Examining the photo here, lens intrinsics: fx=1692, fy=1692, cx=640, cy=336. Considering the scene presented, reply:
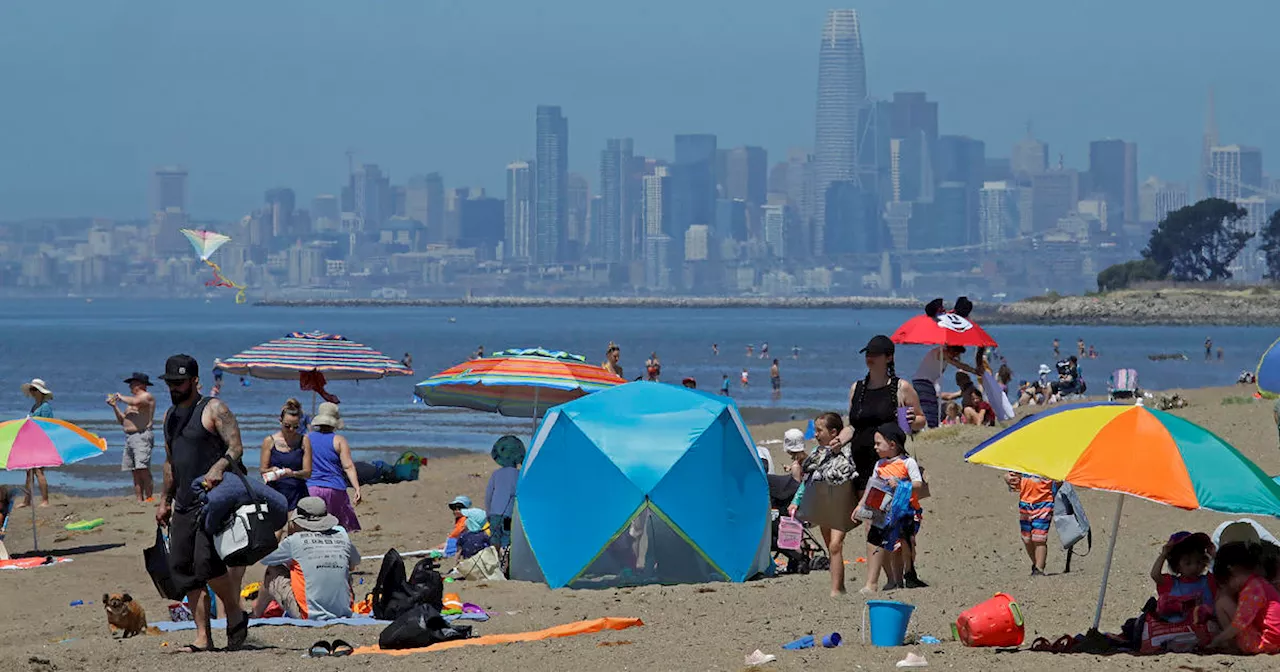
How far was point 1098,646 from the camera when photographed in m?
7.90

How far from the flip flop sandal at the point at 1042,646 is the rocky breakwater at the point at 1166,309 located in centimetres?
12112

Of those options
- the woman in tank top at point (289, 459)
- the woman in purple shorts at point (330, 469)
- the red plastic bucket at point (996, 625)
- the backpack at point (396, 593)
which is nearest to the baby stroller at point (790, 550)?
the woman in purple shorts at point (330, 469)

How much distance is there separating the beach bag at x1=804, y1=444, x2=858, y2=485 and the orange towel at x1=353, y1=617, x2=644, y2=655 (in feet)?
4.82

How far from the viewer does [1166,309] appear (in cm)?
13338

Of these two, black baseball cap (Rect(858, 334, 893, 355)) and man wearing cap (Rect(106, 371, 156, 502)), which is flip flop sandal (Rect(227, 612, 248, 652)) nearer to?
black baseball cap (Rect(858, 334, 893, 355))

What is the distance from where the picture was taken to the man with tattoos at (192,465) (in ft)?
27.2

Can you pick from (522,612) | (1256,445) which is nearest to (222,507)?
(522,612)

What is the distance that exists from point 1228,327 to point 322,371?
114 m

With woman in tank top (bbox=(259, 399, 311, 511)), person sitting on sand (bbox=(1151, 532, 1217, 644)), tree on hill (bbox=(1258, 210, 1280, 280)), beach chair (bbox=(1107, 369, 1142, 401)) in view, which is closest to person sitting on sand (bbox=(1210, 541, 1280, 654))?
person sitting on sand (bbox=(1151, 532, 1217, 644))

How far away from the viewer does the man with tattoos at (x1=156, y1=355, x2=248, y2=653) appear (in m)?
8.30

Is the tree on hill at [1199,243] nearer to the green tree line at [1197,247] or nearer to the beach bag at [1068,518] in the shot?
the green tree line at [1197,247]

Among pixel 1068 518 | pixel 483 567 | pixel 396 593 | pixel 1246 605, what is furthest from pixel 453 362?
pixel 1246 605

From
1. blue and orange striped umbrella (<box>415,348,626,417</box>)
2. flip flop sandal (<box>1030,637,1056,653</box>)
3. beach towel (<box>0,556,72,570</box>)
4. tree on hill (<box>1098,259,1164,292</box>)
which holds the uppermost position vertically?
tree on hill (<box>1098,259,1164,292</box>)

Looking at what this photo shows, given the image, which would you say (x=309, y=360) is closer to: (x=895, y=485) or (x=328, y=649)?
(x=328, y=649)
